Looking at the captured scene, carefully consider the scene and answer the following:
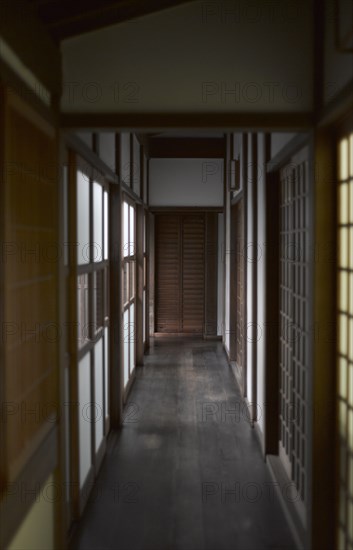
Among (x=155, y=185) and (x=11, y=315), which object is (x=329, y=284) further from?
(x=155, y=185)

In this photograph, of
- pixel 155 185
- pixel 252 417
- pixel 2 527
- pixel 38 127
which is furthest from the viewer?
pixel 155 185

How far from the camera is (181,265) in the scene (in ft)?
29.4

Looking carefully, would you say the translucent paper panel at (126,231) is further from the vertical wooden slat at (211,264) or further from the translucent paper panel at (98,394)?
the vertical wooden slat at (211,264)

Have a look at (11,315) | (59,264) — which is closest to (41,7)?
(59,264)

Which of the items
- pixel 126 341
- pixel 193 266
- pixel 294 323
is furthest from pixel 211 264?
pixel 294 323

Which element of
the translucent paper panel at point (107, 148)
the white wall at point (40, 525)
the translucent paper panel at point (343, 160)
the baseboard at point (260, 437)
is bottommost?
the baseboard at point (260, 437)

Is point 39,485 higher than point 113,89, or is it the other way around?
point 113,89

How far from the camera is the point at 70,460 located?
2.96m

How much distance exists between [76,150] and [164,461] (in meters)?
2.26

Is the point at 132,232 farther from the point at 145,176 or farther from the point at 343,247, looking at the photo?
the point at 343,247

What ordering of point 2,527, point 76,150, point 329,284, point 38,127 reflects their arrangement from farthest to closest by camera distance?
1. point 76,150
2. point 329,284
3. point 38,127
4. point 2,527

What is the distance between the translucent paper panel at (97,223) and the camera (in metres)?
3.67

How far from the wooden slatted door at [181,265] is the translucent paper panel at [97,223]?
495cm

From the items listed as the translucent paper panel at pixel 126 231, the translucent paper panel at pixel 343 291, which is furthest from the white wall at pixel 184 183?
the translucent paper panel at pixel 343 291
